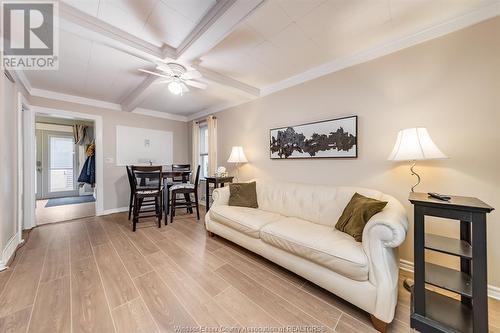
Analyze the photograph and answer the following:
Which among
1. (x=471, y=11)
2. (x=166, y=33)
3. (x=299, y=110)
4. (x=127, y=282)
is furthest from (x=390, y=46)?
(x=127, y=282)

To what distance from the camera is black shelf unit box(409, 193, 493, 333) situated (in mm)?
1076

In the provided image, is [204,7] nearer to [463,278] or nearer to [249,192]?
[249,192]

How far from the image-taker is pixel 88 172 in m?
5.62

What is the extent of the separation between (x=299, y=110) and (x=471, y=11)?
1716 millimetres

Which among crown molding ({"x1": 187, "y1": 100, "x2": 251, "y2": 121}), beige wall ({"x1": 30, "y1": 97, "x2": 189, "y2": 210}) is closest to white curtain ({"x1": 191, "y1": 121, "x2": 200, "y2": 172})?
crown molding ({"x1": 187, "y1": 100, "x2": 251, "y2": 121})

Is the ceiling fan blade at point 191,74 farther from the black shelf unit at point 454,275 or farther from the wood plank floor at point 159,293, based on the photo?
the black shelf unit at point 454,275

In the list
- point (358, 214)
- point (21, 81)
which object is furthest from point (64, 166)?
point (358, 214)

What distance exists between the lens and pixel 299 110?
278 centimetres

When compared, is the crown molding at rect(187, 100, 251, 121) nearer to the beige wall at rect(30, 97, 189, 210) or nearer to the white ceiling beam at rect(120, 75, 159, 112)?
the beige wall at rect(30, 97, 189, 210)

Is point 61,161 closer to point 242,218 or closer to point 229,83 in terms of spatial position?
point 229,83

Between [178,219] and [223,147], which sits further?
A: [223,147]

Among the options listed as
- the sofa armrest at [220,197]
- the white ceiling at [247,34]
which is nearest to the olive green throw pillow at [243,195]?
the sofa armrest at [220,197]

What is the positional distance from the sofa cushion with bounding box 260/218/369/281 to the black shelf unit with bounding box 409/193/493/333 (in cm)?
36

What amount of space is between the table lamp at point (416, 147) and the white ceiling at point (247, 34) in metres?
1.02
